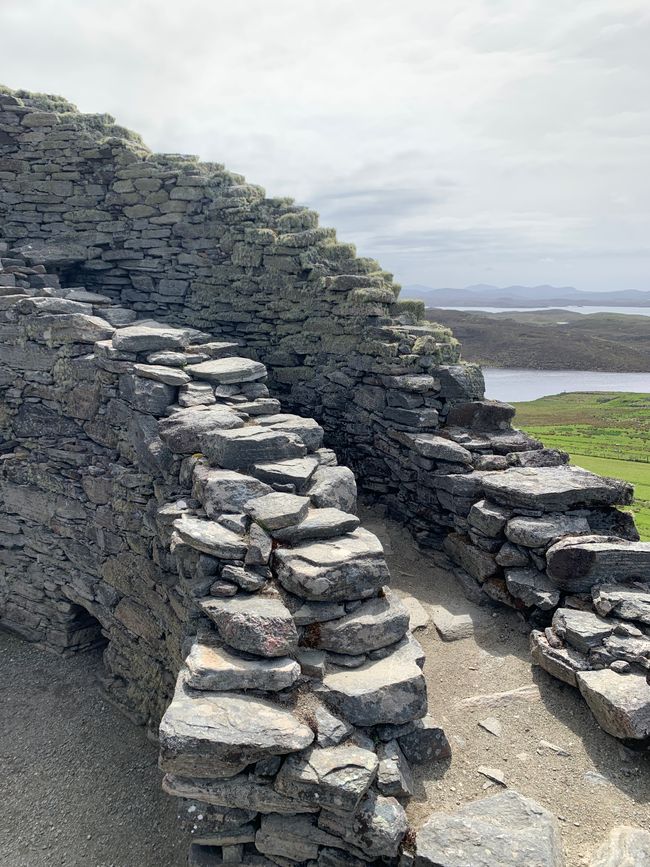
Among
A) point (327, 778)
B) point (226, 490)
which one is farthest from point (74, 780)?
point (327, 778)

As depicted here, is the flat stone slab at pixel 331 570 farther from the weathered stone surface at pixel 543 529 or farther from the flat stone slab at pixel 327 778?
the weathered stone surface at pixel 543 529

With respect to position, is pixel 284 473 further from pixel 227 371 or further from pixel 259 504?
pixel 227 371

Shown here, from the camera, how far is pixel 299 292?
1369cm

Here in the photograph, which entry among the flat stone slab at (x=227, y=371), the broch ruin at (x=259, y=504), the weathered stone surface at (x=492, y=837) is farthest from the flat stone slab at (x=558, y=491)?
the flat stone slab at (x=227, y=371)

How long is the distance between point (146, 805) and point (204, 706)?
5938 millimetres

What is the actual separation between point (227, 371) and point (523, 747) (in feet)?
25.3

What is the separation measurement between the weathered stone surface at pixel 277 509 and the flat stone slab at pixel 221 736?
224 centimetres

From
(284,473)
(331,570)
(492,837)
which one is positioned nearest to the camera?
(492,837)

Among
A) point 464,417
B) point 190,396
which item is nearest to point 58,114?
point 190,396

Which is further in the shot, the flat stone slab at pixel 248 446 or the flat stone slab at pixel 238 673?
the flat stone slab at pixel 248 446

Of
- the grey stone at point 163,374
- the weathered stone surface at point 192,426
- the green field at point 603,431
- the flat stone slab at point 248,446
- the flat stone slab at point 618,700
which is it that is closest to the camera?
the flat stone slab at point 618,700

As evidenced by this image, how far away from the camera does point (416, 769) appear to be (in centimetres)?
643

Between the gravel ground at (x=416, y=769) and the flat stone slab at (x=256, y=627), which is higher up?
the flat stone slab at (x=256, y=627)

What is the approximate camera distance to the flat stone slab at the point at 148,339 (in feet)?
37.4
